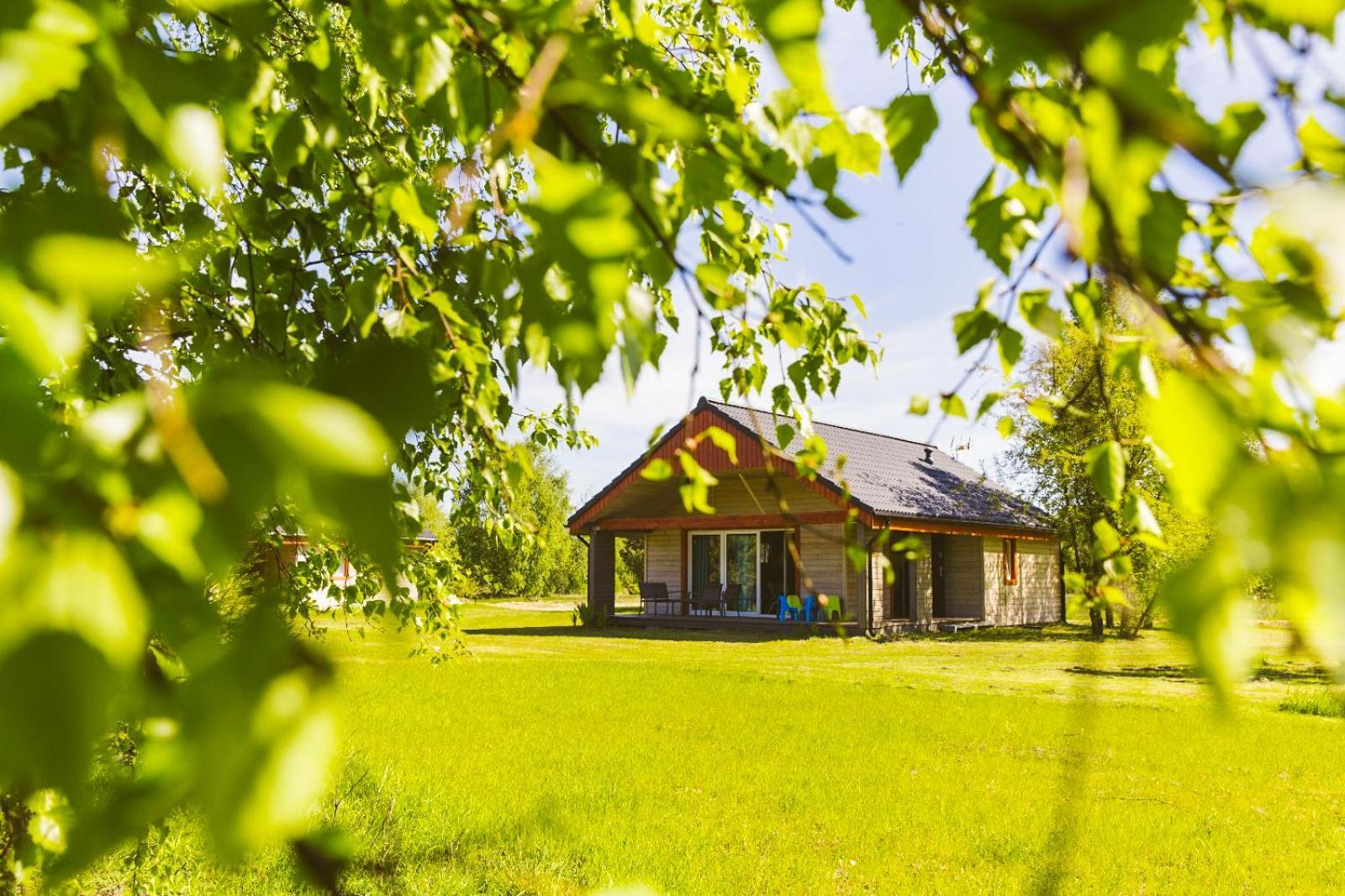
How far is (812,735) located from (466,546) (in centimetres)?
2882

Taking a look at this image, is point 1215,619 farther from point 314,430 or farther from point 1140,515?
point 1140,515

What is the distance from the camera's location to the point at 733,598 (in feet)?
66.6

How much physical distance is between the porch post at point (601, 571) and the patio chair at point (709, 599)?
87.5 inches

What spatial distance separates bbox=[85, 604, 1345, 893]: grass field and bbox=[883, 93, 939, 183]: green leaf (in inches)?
27.3

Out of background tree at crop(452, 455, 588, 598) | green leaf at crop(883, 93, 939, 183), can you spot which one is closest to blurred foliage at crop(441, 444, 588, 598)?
background tree at crop(452, 455, 588, 598)

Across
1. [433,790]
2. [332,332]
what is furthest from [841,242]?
[433,790]

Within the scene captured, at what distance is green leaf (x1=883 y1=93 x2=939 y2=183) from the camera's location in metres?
1.12

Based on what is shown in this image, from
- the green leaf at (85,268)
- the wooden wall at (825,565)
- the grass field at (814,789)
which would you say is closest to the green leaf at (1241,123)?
the grass field at (814,789)

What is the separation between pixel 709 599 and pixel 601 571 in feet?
9.41

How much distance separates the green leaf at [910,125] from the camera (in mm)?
1124

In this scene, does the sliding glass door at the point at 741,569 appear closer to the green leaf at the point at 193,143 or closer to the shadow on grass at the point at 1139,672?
the shadow on grass at the point at 1139,672

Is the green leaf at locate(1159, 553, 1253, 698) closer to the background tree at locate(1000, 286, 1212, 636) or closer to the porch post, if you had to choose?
the background tree at locate(1000, 286, 1212, 636)

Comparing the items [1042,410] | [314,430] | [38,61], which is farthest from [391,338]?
[1042,410]

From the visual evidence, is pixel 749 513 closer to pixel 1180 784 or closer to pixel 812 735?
pixel 812 735
